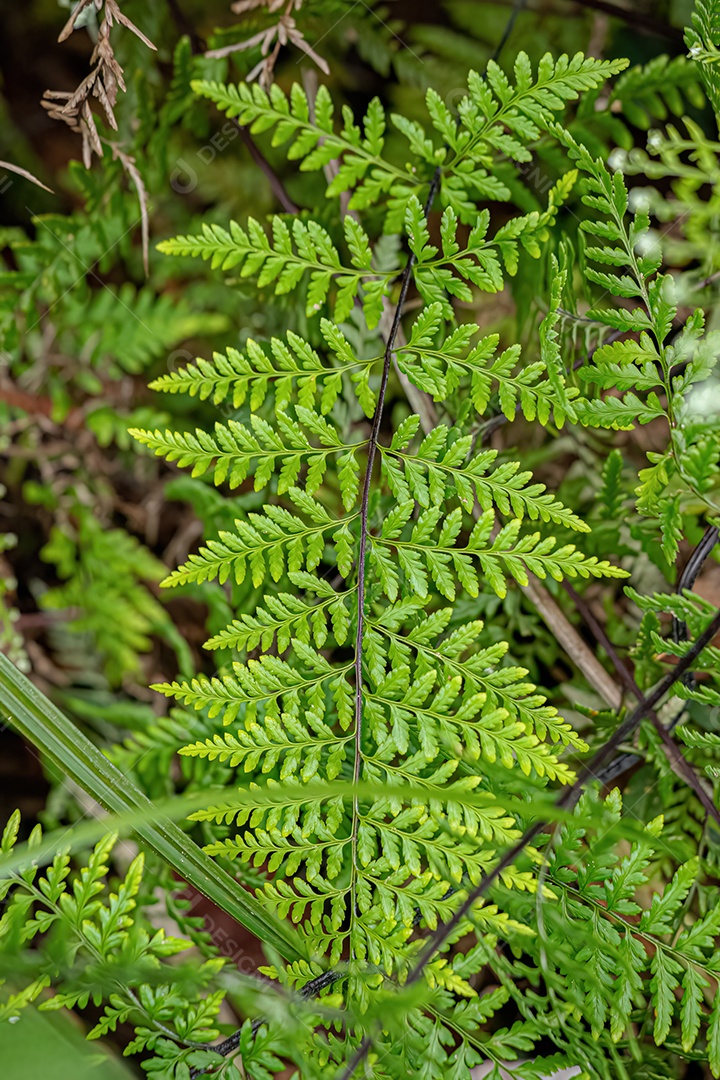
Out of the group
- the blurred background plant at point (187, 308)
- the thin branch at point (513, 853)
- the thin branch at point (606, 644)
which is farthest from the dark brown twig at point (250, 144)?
the thin branch at point (513, 853)

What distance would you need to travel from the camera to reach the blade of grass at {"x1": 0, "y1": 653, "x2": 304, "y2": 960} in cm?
113

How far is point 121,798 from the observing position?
1.20 m

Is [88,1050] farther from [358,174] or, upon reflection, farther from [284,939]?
[358,174]

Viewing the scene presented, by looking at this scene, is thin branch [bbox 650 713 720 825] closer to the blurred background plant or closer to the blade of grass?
the blurred background plant

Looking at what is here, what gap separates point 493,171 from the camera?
1.50m

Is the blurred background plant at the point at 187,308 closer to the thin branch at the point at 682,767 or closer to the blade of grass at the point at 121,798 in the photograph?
the thin branch at the point at 682,767

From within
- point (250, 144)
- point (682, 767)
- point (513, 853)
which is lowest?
point (682, 767)

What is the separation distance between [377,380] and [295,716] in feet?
2.67

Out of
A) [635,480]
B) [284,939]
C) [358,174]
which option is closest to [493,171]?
[358,174]

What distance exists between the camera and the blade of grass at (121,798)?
3.69 feet

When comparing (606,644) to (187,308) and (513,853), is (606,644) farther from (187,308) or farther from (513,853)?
(187,308)

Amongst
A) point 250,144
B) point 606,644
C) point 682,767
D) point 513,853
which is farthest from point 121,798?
point 250,144

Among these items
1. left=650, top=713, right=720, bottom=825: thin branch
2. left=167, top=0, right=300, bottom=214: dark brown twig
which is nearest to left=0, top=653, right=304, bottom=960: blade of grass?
left=650, top=713, right=720, bottom=825: thin branch

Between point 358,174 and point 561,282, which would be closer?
point 561,282
